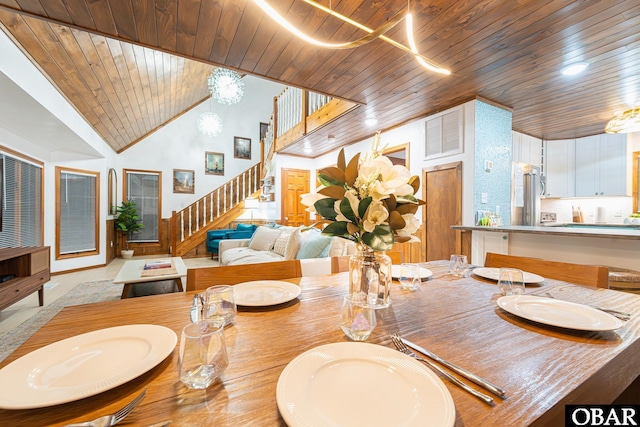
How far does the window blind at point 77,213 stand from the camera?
4.76 m

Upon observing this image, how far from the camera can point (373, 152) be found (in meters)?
0.84

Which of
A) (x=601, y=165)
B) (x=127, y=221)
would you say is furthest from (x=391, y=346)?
(x=127, y=221)

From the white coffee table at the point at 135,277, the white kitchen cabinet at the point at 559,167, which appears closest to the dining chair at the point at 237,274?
the white coffee table at the point at 135,277

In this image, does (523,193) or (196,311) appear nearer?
(196,311)

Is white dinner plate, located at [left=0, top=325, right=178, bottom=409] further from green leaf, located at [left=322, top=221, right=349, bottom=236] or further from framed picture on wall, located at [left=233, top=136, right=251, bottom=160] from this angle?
framed picture on wall, located at [left=233, top=136, right=251, bottom=160]

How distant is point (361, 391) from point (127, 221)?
24.4ft

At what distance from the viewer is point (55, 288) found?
3787mm

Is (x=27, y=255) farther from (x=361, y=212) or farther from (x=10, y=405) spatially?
(x=361, y=212)

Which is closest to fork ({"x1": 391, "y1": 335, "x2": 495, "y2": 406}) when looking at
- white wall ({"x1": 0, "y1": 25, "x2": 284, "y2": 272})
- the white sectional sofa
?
the white sectional sofa

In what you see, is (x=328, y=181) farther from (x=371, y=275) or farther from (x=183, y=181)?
(x=183, y=181)

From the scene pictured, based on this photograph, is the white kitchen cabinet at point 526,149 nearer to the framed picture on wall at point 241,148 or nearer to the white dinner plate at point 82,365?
the white dinner plate at point 82,365

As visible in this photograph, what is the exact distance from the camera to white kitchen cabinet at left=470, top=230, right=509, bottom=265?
2574mm

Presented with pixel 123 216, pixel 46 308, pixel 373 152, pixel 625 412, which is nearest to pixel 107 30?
pixel 373 152

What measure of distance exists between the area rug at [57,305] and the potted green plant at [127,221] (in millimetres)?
2375
